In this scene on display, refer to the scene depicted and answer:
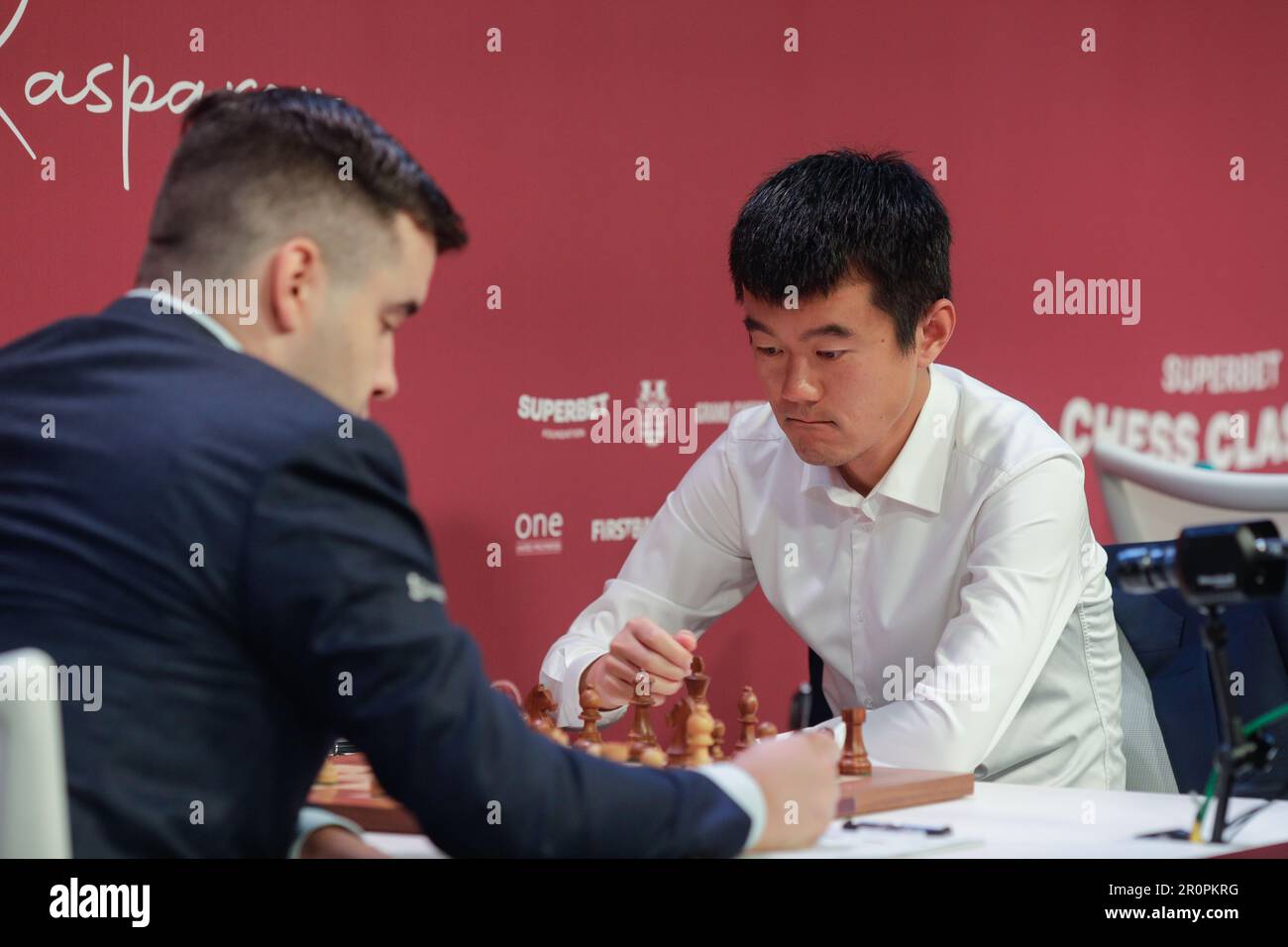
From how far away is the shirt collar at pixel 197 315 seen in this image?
1.16 metres

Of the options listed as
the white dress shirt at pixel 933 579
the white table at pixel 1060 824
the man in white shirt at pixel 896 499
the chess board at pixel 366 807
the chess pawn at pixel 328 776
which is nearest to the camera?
the white table at pixel 1060 824

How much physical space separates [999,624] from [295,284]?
1108mm

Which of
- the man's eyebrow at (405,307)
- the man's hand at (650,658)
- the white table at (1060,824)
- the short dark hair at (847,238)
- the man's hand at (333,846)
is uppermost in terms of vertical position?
the short dark hair at (847,238)

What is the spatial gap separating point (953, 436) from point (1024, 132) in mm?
1420

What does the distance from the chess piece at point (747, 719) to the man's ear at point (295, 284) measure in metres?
0.78

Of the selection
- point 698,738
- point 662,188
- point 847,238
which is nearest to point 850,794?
point 698,738

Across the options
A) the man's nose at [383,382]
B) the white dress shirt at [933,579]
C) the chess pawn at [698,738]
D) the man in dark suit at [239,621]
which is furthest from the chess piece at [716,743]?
the man's nose at [383,382]

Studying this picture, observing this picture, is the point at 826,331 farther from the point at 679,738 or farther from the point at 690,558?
the point at 679,738

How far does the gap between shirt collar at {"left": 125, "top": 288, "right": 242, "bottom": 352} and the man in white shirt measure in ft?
2.92

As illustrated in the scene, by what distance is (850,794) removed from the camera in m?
1.45

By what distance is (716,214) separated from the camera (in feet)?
9.80

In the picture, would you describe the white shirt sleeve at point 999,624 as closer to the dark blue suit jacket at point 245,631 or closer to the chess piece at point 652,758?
the chess piece at point 652,758

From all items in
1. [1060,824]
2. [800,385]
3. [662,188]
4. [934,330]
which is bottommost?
[1060,824]

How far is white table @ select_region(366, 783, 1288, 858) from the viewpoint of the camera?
127 centimetres
